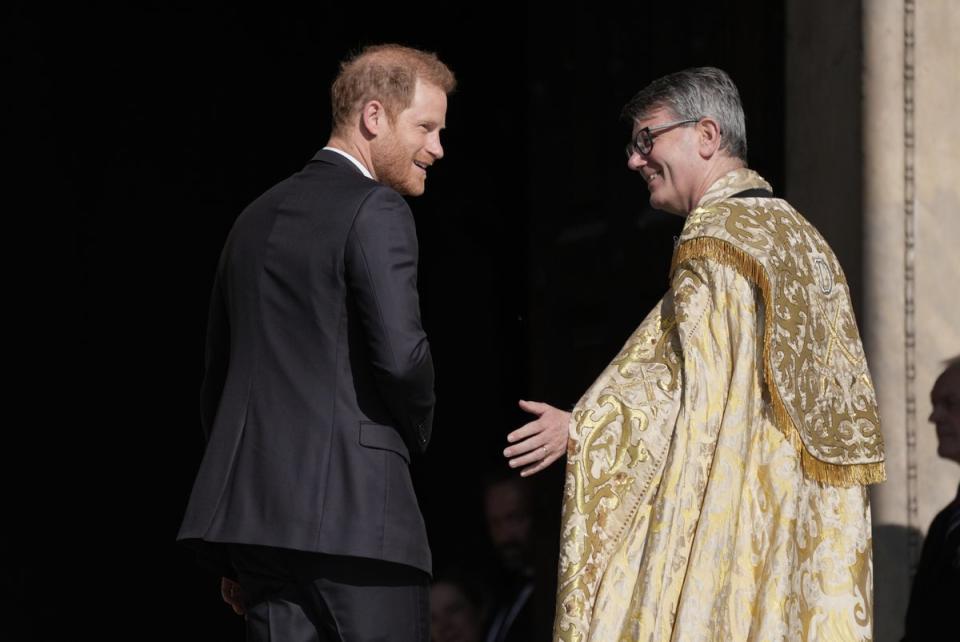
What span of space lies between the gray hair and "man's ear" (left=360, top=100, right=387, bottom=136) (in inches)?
27.7

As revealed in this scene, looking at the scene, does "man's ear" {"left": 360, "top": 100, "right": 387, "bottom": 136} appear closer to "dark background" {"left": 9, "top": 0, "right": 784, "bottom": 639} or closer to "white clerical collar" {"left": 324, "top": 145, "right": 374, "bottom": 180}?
"white clerical collar" {"left": 324, "top": 145, "right": 374, "bottom": 180}

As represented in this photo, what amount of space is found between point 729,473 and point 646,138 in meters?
0.74

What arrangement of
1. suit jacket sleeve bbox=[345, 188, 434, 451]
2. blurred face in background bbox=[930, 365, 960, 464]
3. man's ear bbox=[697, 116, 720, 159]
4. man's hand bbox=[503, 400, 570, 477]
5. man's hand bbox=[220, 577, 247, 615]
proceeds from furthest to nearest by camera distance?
blurred face in background bbox=[930, 365, 960, 464]
man's ear bbox=[697, 116, 720, 159]
man's hand bbox=[503, 400, 570, 477]
man's hand bbox=[220, 577, 247, 615]
suit jacket sleeve bbox=[345, 188, 434, 451]

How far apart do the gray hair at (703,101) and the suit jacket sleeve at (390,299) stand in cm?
84

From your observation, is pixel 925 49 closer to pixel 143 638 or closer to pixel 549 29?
pixel 549 29

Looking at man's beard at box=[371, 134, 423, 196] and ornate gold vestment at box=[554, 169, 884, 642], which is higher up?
man's beard at box=[371, 134, 423, 196]

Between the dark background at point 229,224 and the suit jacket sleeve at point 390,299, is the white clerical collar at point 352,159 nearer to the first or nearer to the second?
the suit jacket sleeve at point 390,299

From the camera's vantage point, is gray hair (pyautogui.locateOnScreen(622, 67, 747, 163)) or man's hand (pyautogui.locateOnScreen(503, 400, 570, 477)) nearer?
man's hand (pyautogui.locateOnScreen(503, 400, 570, 477))

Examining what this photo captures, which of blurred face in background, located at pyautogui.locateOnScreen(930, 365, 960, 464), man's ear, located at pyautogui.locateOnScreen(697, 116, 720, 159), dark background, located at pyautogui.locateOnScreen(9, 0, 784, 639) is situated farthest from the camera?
dark background, located at pyautogui.locateOnScreen(9, 0, 784, 639)

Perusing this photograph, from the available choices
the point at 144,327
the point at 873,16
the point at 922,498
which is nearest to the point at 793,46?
the point at 873,16

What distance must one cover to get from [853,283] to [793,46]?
78cm

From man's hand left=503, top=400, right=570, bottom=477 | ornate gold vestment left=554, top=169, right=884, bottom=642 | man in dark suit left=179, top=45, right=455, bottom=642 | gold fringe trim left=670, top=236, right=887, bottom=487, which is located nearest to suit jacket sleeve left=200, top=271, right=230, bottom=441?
man in dark suit left=179, top=45, right=455, bottom=642

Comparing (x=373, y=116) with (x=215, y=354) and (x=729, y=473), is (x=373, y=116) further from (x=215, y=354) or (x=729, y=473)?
(x=729, y=473)

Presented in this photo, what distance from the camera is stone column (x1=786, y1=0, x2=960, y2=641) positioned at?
5.05 metres
